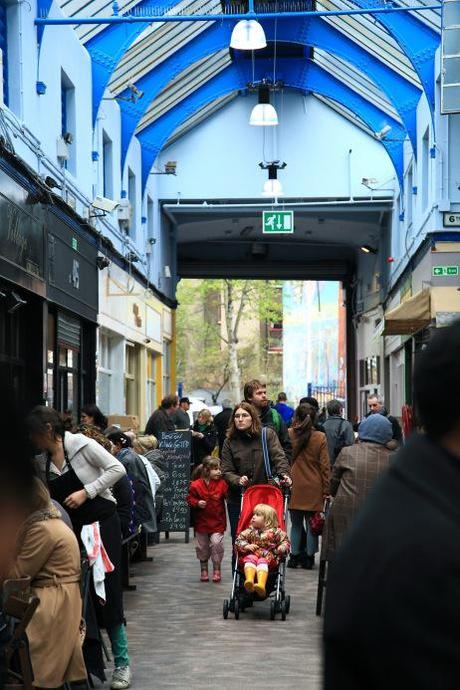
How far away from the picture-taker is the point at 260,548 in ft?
35.4

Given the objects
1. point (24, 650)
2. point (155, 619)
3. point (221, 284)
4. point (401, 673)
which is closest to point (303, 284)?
point (221, 284)

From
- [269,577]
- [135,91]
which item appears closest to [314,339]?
[135,91]

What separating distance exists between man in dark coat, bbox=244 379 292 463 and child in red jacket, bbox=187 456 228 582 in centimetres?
70

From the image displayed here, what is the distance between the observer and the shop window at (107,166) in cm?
2306

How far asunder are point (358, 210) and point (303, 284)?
109 feet

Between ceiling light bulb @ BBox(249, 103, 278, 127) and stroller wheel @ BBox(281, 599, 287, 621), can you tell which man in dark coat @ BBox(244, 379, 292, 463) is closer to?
stroller wheel @ BBox(281, 599, 287, 621)

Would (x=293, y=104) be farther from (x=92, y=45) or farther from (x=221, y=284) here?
(x=221, y=284)

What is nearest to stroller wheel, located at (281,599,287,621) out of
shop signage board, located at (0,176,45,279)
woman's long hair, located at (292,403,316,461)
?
woman's long hair, located at (292,403,316,461)

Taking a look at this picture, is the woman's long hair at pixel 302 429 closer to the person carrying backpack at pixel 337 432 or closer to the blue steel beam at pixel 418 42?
the person carrying backpack at pixel 337 432

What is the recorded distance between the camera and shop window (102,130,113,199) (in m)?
23.1

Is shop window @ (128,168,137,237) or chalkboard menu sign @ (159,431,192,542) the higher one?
shop window @ (128,168,137,237)

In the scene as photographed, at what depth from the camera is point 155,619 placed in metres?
10.9

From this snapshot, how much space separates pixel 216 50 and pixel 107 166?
335cm

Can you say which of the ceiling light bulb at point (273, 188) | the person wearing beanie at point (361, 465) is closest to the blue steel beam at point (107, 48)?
the ceiling light bulb at point (273, 188)
